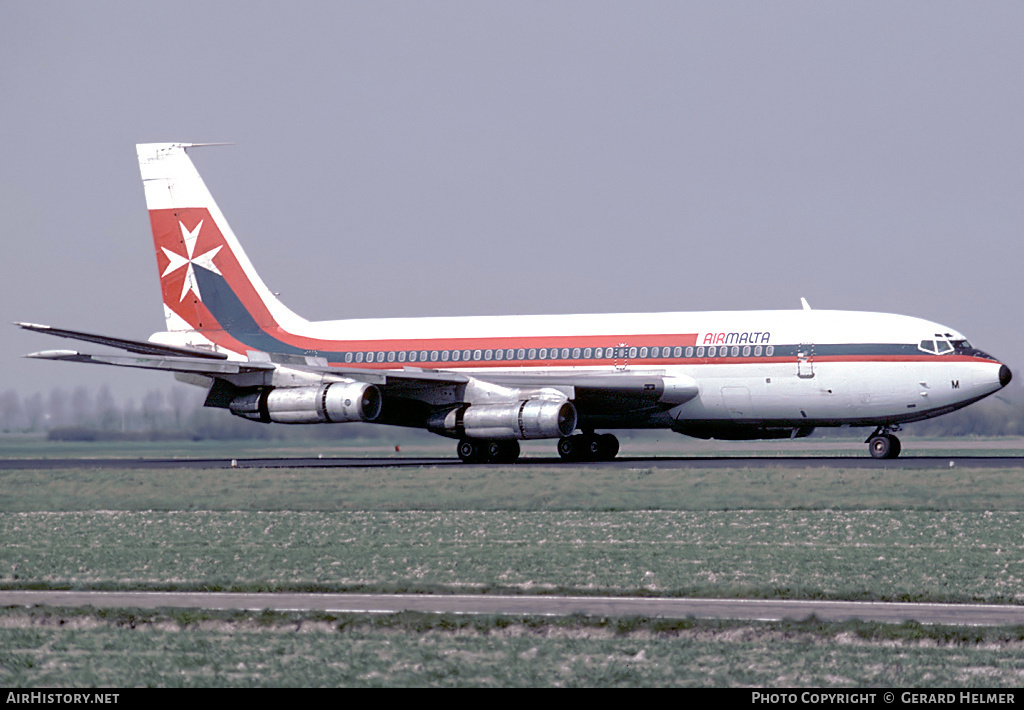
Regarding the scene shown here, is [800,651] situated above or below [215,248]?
below

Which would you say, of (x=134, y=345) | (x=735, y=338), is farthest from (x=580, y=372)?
(x=134, y=345)

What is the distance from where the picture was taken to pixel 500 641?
483 inches

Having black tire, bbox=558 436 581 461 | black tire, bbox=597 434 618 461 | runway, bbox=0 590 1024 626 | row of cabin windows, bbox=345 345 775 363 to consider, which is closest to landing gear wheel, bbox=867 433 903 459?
row of cabin windows, bbox=345 345 775 363

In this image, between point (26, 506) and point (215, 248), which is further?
point (215, 248)

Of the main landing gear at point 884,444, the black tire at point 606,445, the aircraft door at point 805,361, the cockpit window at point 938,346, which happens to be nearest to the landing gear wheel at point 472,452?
the black tire at point 606,445

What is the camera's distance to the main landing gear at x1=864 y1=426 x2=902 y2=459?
40.4 meters

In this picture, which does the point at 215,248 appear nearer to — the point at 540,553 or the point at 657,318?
the point at 657,318

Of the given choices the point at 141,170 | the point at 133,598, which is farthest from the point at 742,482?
the point at 141,170

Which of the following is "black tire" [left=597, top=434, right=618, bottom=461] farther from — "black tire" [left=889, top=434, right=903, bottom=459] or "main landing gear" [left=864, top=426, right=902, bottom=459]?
"black tire" [left=889, top=434, right=903, bottom=459]

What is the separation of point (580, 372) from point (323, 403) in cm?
870

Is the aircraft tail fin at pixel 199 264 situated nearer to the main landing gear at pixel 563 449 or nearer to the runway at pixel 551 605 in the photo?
the main landing gear at pixel 563 449

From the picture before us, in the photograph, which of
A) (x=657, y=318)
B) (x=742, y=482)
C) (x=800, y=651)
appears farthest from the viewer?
(x=657, y=318)

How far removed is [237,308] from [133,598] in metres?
34.2

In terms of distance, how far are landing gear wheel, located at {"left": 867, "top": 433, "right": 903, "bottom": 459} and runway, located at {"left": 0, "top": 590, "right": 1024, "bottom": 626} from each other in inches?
1061
